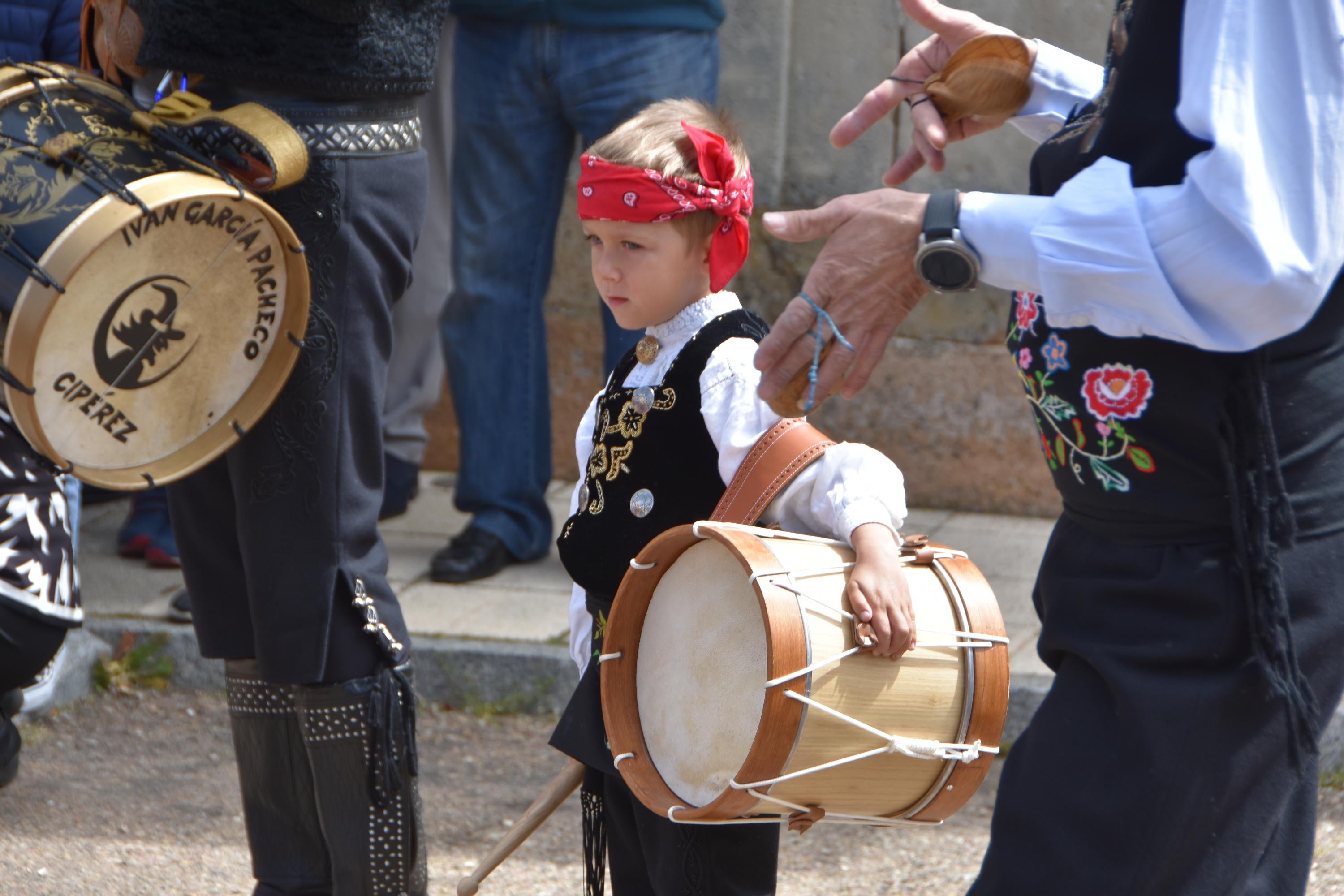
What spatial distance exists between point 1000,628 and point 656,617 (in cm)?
43

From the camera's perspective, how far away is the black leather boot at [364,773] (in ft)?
7.63

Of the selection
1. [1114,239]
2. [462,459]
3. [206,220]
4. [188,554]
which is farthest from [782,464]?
[462,459]

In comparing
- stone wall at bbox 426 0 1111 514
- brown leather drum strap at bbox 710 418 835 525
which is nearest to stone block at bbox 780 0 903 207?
stone wall at bbox 426 0 1111 514

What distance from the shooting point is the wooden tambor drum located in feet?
5.56

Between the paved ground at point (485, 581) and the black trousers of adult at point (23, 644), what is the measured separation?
1.01 meters

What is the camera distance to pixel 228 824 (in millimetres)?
3098

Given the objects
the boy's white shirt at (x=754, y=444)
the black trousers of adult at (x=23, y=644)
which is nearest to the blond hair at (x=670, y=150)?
the boy's white shirt at (x=754, y=444)

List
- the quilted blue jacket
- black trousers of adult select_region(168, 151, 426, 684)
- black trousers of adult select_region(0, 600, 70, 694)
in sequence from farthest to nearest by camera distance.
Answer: the quilted blue jacket < black trousers of adult select_region(0, 600, 70, 694) < black trousers of adult select_region(168, 151, 426, 684)

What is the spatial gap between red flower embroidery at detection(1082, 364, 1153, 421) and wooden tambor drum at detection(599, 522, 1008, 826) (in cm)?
40

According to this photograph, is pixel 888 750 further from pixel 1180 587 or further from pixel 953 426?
pixel 953 426

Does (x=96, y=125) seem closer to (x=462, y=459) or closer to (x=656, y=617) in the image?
(x=656, y=617)

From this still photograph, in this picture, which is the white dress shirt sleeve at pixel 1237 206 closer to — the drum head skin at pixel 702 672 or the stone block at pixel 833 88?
the drum head skin at pixel 702 672

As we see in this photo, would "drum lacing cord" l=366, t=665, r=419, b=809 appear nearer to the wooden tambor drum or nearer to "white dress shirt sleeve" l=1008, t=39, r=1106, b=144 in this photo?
the wooden tambor drum

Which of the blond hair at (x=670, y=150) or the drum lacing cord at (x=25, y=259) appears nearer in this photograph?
the drum lacing cord at (x=25, y=259)
